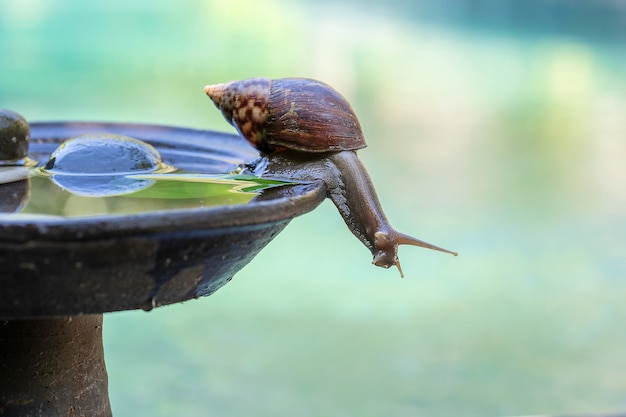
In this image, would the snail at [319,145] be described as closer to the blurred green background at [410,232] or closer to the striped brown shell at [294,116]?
the striped brown shell at [294,116]

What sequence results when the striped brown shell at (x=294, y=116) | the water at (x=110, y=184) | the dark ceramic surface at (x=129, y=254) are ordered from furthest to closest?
the striped brown shell at (x=294, y=116) → the water at (x=110, y=184) → the dark ceramic surface at (x=129, y=254)

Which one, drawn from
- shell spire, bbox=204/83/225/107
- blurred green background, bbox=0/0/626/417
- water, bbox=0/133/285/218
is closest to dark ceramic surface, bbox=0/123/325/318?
water, bbox=0/133/285/218

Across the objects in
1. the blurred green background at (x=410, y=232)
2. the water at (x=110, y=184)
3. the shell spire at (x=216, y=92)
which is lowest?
the blurred green background at (x=410, y=232)

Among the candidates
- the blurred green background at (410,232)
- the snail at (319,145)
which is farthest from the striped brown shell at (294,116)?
the blurred green background at (410,232)

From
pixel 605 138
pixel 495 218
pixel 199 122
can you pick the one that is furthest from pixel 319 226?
pixel 605 138

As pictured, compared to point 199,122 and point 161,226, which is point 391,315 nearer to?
point 161,226

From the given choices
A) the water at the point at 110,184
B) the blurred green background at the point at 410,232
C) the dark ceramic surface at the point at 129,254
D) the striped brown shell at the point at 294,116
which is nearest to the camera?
the dark ceramic surface at the point at 129,254

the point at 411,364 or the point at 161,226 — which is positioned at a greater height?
the point at 161,226
